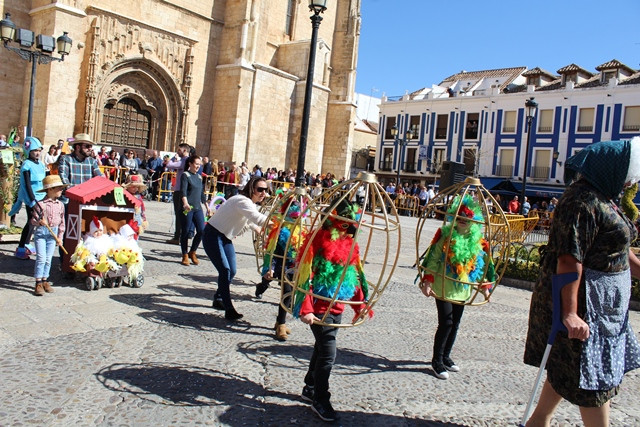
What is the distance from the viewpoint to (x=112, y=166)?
1616 cm

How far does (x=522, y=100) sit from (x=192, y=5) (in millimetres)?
Result: 26557

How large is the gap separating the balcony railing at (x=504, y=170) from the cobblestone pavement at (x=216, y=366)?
35.3 m

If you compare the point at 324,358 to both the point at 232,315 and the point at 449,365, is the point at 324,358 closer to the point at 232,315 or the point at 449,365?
the point at 449,365

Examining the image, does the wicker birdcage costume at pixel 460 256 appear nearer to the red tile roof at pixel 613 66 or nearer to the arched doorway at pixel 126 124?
the arched doorway at pixel 126 124

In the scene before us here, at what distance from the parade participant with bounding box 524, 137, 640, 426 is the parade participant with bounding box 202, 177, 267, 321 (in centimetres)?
310

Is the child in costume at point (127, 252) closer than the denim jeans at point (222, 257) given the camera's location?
No

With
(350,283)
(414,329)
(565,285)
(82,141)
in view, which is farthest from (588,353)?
(82,141)

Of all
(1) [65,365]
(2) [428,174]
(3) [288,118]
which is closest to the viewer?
(1) [65,365]

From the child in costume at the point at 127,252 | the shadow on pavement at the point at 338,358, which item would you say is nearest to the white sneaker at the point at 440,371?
the shadow on pavement at the point at 338,358

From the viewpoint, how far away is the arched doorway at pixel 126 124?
20.0m

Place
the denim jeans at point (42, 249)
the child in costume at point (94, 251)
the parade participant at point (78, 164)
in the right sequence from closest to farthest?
the denim jeans at point (42, 249) → the child in costume at point (94, 251) → the parade participant at point (78, 164)

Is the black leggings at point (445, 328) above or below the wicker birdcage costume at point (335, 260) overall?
below

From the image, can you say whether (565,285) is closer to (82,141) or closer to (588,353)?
(588,353)

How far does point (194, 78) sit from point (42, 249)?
57.4 ft
